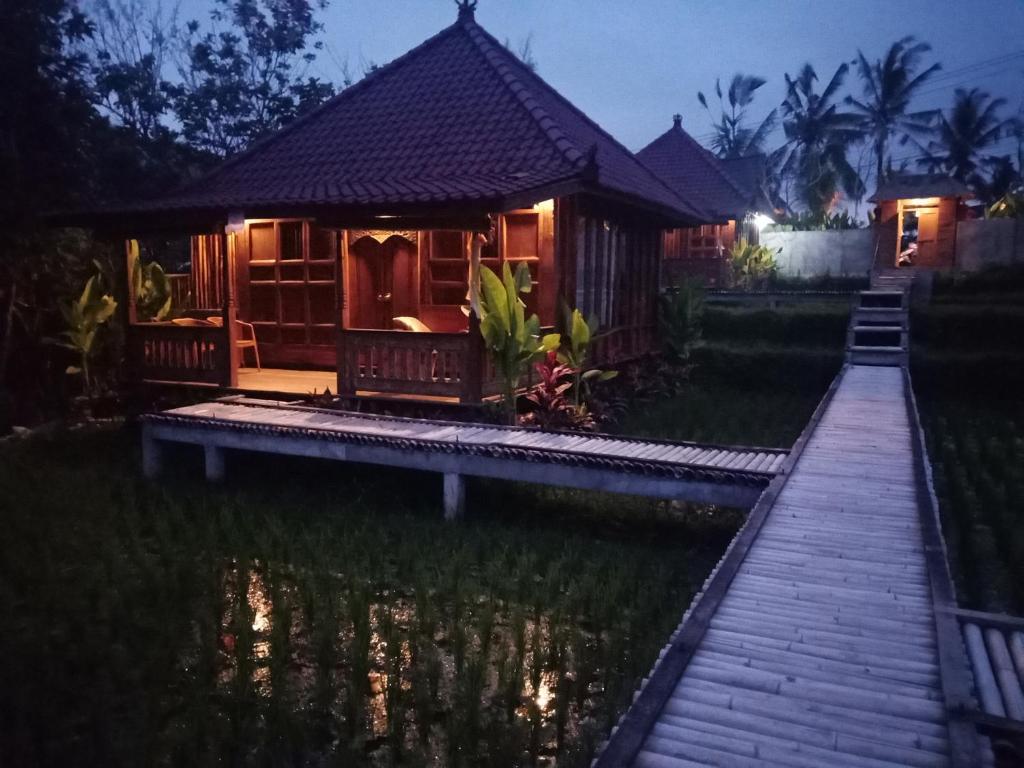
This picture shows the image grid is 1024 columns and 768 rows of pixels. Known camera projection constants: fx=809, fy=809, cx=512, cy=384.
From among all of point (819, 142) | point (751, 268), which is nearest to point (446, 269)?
point (751, 268)

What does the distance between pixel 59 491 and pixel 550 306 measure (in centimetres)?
562

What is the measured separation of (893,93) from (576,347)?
111 feet

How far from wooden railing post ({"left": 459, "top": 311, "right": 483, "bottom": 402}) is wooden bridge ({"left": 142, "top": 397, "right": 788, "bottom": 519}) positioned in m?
0.70

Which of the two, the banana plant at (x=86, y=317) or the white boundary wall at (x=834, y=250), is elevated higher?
the white boundary wall at (x=834, y=250)

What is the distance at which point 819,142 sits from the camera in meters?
38.0

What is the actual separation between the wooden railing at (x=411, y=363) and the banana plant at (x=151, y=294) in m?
4.02

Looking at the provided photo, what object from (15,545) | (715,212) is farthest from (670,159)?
(15,545)

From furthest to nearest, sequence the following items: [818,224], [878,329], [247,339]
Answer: [818,224] → [878,329] → [247,339]

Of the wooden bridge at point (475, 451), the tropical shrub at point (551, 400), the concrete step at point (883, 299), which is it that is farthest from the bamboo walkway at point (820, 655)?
the concrete step at point (883, 299)

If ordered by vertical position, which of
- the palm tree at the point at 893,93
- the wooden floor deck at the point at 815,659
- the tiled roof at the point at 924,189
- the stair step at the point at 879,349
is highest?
the palm tree at the point at 893,93

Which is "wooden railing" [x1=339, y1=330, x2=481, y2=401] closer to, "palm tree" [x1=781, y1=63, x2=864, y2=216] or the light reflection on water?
the light reflection on water

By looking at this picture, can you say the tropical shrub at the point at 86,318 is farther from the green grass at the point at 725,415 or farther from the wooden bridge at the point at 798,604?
the green grass at the point at 725,415

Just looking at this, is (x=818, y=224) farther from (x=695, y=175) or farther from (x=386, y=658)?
(x=386, y=658)

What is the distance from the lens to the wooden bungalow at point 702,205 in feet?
80.7
